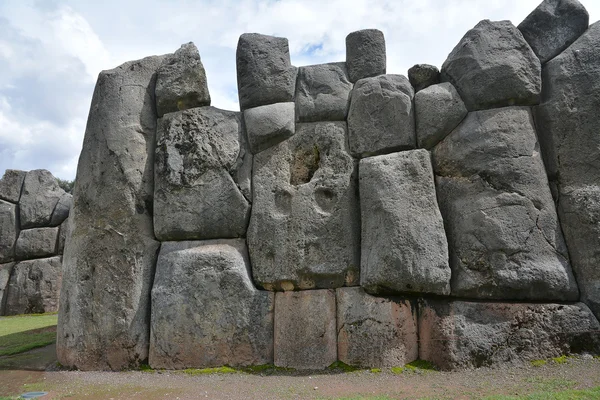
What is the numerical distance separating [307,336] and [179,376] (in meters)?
1.54

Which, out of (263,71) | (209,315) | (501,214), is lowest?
(209,315)

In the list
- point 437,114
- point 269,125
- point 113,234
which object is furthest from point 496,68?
point 113,234

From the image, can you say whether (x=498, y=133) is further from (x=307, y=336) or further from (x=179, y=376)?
(x=179, y=376)

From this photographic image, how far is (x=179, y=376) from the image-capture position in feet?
18.4

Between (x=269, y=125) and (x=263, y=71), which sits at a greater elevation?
(x=263, y=71)

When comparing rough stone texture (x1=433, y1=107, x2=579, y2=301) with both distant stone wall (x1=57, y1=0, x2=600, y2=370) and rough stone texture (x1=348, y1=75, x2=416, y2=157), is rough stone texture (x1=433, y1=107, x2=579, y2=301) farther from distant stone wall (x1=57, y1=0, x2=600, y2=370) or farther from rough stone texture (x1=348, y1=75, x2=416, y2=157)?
rough stone texture (x1=348, y1=75, x2=416, y2=157)

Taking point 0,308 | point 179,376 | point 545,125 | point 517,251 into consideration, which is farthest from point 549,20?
point 0,308

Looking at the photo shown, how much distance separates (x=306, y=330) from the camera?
5730mm

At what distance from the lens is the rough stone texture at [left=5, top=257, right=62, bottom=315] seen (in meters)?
12.8

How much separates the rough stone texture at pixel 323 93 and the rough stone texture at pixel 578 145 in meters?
2.43

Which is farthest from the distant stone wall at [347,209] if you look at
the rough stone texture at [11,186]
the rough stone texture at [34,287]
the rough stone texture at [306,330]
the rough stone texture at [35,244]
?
the rough stone texture at [11,186]

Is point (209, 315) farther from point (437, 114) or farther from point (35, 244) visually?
point (35, 244)

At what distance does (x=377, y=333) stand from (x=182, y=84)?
13.5 ft

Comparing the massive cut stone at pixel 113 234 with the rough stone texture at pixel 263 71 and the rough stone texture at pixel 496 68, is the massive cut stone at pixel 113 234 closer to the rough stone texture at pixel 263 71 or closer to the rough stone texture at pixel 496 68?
the rough stone texture at pixel 263 71
